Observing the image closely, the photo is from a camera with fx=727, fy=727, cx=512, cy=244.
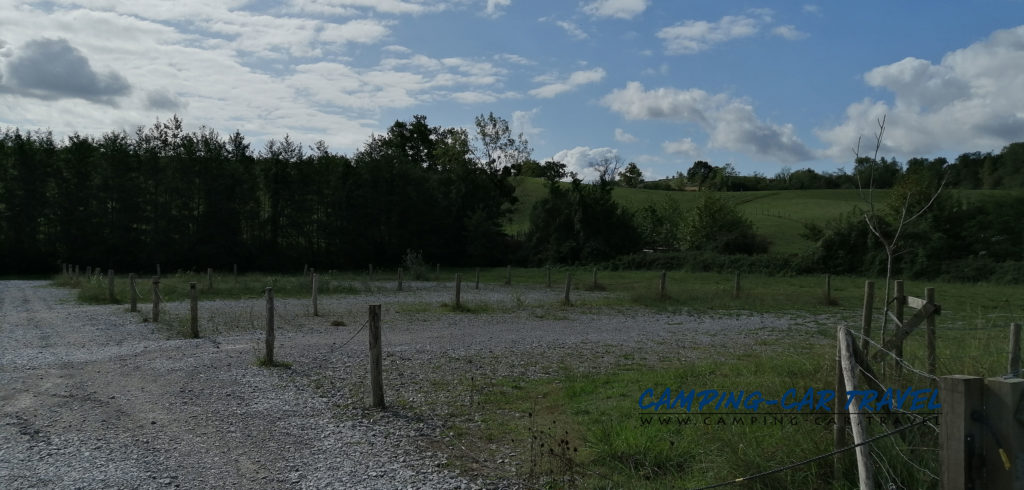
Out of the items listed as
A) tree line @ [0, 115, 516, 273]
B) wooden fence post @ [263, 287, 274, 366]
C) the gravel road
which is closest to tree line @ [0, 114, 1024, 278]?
tree line @ [0, 115, 516, 273]

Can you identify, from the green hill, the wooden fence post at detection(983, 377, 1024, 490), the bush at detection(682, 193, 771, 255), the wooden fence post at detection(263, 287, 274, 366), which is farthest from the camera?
the green hill

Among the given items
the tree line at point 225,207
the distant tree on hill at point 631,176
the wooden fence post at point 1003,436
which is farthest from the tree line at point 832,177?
the wooden fence post at point 1003,436

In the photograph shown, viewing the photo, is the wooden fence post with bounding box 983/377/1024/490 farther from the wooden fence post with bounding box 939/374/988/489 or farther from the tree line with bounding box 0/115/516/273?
the tree line with bounding box 0/115/516/273

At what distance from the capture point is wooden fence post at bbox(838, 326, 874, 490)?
3.71m

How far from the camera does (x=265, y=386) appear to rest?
369 inches

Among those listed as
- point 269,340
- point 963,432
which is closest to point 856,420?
point 963,432

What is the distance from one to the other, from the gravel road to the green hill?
148ft

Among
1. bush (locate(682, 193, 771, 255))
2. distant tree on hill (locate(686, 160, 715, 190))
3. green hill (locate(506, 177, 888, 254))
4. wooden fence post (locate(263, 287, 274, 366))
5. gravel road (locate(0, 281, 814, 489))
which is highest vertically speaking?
distant tree on hill (locate(686, 160, 715, 190))

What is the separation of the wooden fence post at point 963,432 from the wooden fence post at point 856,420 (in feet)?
2.62

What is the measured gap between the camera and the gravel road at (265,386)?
233 inches

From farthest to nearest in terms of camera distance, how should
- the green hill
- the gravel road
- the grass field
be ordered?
1. the green hill
2. the grass field
3. the gravel road

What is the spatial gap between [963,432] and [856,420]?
1.08 meters

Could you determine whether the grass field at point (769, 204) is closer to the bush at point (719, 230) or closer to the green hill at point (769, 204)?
the green hill at point (769, 204)

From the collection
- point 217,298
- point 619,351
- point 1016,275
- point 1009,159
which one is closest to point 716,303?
point 619,351
